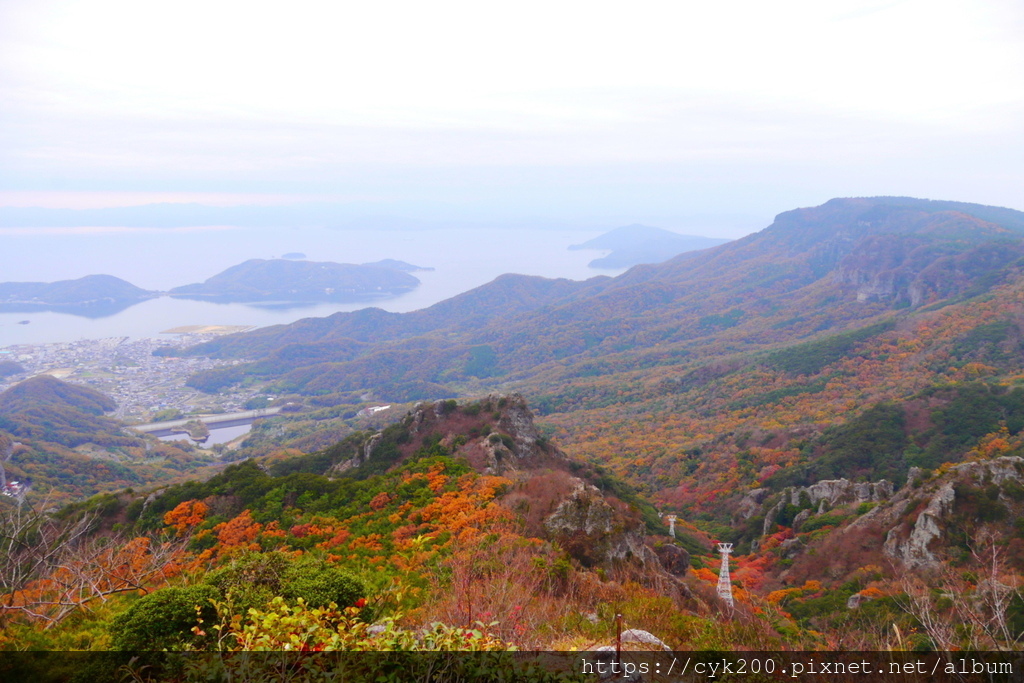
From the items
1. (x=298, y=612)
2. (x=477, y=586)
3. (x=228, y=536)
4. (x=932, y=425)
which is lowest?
(x=932, y=425)

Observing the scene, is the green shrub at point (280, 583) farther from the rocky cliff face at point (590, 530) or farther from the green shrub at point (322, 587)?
the rocky cliff face at point (590, 530)

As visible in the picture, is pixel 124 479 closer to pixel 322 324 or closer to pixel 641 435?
pixel 641 435

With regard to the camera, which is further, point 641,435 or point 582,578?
point 641,435

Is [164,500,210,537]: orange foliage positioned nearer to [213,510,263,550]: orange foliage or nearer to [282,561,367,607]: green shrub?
[213,510,263,550]: orange foliage

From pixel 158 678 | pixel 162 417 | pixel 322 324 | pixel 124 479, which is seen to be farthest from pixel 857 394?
pixel 322 324

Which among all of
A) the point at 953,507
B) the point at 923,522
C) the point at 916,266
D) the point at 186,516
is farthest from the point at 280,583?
the point at 916,266

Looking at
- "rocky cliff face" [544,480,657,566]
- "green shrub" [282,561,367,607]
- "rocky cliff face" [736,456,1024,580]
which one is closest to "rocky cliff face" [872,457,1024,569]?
"rocky cliff face" [736,456,1024,580]
